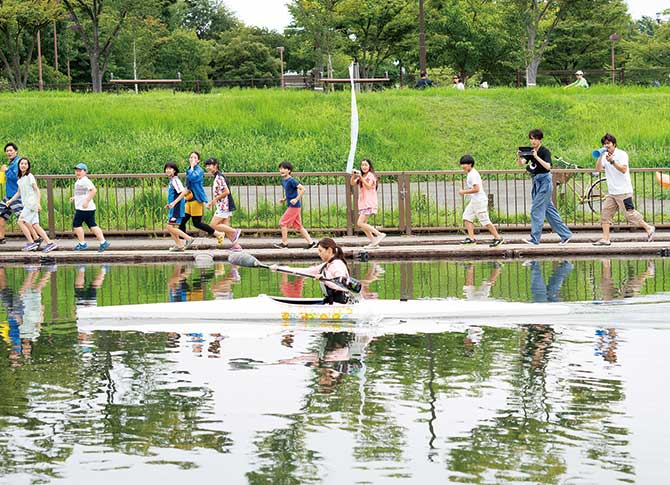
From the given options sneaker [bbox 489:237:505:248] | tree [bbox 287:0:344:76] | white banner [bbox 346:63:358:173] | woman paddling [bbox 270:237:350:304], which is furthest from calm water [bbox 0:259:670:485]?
tree [bbox 287:0:344:76]

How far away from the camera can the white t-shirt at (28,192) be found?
21.9 m

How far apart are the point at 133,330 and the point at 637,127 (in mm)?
27230

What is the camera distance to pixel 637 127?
127 feet

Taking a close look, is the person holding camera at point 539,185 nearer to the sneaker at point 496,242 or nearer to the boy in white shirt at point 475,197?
the sneaker at point 496,242

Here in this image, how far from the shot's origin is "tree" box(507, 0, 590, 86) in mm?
56219

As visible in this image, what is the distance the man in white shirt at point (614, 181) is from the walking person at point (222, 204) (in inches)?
248

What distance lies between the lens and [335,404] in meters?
10.4

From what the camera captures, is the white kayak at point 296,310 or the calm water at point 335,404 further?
the white kayak at point 296,310

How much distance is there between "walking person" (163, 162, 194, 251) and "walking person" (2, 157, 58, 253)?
87.1 inches

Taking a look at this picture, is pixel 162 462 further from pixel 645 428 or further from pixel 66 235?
pixel 66 235

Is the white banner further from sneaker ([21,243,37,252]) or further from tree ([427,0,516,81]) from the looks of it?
tree ([427,0,516,81])

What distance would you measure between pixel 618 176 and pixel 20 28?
1620 inches

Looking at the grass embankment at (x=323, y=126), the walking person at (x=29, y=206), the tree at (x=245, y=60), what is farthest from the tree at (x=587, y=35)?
the walking person at (x=29, y=206)

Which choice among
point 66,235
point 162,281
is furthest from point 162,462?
point 66,235
